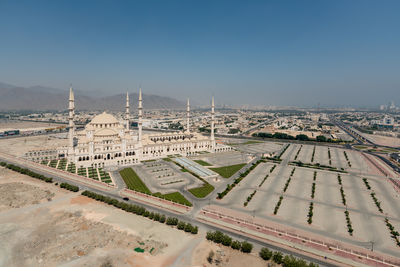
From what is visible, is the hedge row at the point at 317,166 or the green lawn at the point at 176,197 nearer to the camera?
the green lawn at the point at 176,197

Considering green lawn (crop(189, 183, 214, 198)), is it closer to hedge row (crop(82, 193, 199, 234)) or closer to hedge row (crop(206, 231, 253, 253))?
hedge row (crop(82, 193, 199, 234))

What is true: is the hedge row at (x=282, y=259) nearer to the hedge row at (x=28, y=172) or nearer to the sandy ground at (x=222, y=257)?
the sandy ground at (x=222, y=257)

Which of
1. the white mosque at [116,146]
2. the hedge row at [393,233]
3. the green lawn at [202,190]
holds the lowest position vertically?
the hedge row at [393,233]

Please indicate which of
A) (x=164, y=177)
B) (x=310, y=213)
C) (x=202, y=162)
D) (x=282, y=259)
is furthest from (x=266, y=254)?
(x=202, y=162)

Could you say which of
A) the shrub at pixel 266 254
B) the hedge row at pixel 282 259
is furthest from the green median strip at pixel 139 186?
the hedge row at pixel 282 259

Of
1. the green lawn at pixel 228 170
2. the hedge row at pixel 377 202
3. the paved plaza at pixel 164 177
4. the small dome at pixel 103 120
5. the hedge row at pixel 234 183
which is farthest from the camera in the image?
the small dome at pixel 103 120
